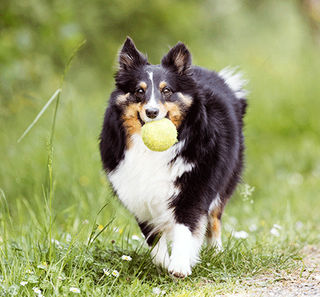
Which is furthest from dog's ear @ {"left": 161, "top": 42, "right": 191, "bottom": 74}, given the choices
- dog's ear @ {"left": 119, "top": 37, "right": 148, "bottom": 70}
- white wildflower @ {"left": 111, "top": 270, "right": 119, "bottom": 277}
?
white wildflower @ {"left": 111, "top": 270, "right": 119, "bottom": 277}

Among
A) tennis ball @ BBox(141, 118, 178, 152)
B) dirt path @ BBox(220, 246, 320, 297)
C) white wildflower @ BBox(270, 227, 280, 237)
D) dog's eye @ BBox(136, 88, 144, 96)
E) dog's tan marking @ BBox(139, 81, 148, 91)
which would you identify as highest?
dog's tan marking @ BBox(139, 81, 148, 91)

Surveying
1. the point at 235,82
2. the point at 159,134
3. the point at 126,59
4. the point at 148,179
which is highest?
the point at 126,59

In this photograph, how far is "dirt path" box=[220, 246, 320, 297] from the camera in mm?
2979

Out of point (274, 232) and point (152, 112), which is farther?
point (274, 232)

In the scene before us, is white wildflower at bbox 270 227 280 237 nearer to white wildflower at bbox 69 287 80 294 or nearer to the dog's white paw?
the dog's white paw

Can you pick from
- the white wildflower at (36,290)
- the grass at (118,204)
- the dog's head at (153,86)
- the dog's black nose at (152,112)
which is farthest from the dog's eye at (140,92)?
the white wildflower at (36,290)

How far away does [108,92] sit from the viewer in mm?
9844

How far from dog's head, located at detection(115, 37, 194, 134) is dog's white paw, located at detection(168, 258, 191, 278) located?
83 centimetres

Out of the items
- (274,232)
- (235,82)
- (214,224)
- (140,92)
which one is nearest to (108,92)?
(235,82)

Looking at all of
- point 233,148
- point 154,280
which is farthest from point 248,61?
point 154,280

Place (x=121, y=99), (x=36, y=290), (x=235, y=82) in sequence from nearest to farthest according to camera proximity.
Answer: (x=36, y=290), (x=121, y=99), (x=235, y=82)

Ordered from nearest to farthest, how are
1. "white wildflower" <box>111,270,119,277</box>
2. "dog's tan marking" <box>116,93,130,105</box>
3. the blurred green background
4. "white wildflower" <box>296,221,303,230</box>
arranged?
"white wildflower" <box>111,270,119,277</box> < "dog's tan marking" <box>116,93,130,105</box> < "white wildflower" <box>296,221,303,230</box> < the blurred green background

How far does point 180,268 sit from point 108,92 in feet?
22.8

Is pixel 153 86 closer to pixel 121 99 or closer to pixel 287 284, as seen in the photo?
pixel 121 99
